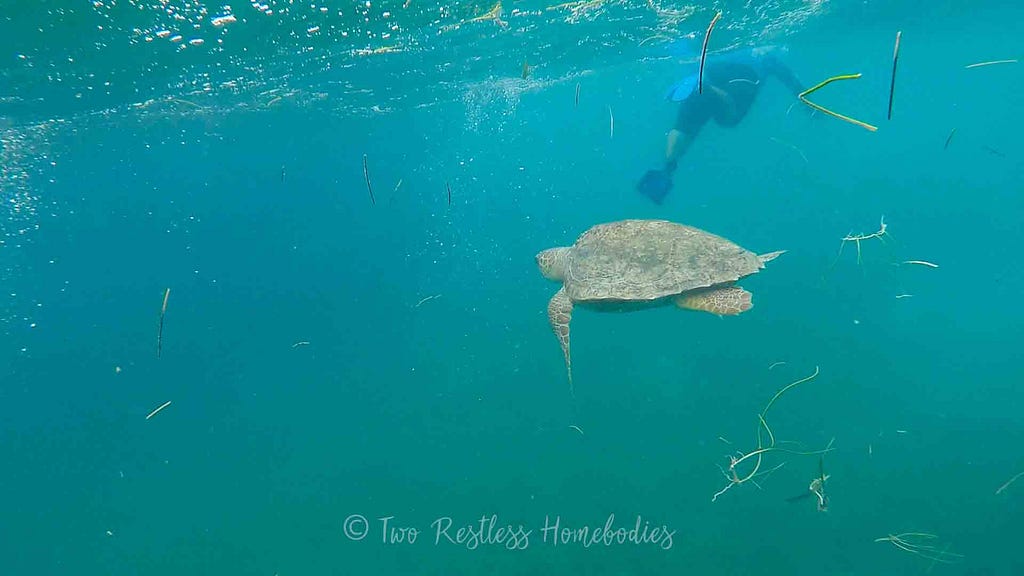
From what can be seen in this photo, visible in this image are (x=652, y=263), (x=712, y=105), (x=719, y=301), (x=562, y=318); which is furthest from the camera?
(x=712, y=105)

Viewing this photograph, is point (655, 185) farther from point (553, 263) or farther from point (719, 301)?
point (719, 301)

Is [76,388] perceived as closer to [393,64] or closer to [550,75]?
[393,64]

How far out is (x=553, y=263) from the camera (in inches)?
288

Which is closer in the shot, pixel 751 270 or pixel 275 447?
pixel 751 270

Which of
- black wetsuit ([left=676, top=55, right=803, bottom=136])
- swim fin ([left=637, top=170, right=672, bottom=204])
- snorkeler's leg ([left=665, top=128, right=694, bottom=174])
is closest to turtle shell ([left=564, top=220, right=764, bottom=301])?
swim fin ([left=637, top=170, right=672, bottom=204])

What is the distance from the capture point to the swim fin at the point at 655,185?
39.5 ft

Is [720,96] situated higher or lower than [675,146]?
higher

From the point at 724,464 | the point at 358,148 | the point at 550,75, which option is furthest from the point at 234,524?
the point at 358,148

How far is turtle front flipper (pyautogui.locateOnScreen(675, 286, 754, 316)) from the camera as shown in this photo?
5637 millimetres

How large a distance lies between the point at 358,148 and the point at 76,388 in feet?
82.4

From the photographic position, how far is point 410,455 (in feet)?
32.4

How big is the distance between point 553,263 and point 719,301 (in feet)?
7.68

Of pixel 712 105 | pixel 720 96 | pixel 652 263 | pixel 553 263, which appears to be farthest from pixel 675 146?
pixel 652 263

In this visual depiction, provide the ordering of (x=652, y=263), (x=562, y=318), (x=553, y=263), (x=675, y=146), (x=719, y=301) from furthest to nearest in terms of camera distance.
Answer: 1. (x=675, y=146)
2. (x=553, y=263)
3. (x=562, y=318)
4. (x=652, y=263)
5. (x=719, y=301)
